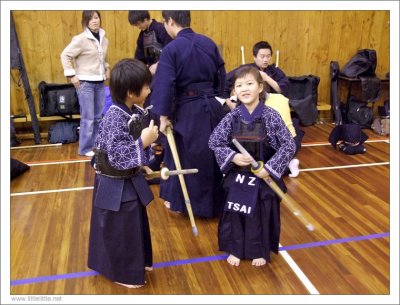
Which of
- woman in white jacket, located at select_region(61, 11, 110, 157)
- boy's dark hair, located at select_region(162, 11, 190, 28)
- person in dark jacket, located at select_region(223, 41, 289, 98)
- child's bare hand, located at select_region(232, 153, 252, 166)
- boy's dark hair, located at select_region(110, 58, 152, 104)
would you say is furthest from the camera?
woman in white jacket, located at select_region(61, 11, 110, 157)

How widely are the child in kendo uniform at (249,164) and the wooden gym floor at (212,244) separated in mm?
192

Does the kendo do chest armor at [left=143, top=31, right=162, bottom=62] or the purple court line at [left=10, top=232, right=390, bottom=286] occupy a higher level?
the kendo do chest armor at [left=143, top=31, right=162, bottom=62]

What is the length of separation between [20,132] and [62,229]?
291 centimetres

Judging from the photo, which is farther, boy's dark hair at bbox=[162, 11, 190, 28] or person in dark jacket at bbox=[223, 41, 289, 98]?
person in dark jacket at bbox=[223, 41, 289, 98]

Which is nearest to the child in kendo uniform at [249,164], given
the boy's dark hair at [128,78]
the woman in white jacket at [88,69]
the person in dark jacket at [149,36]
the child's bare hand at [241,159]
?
the child's bare hand at [241,159]

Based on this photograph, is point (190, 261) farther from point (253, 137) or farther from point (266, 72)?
point (266, 72)

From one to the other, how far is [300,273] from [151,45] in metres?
2.90

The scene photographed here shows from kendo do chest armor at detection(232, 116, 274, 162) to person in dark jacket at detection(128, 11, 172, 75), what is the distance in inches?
81.4

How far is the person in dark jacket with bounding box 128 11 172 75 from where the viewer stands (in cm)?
437

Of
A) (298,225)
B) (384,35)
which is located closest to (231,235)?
(298,225)

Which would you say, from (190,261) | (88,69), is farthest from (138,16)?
(190,261)

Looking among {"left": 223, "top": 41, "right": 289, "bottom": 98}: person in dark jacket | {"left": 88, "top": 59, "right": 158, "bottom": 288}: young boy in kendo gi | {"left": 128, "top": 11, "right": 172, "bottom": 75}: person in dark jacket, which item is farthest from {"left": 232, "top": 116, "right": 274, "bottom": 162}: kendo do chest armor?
{"left": 128, "top": 11, "right": 172, "bottom": 75}: person in dark jacket

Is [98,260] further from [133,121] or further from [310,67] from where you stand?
[310,67]

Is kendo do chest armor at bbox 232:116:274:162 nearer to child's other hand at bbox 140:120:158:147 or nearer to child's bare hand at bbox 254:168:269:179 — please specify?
child's bare hand at bbox 254:168:269:179
